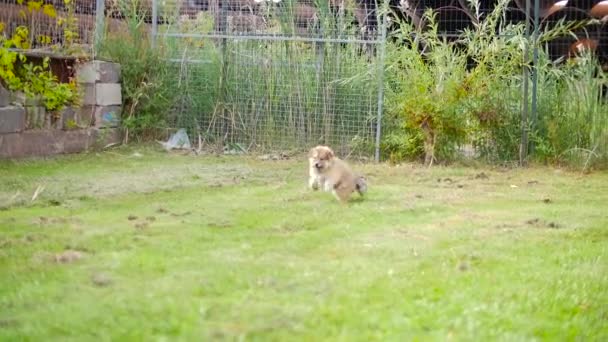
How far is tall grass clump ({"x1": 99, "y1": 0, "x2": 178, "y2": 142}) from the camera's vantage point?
1198 cm

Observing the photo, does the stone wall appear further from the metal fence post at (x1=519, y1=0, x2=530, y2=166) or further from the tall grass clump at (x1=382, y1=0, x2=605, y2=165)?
the metal fence post at (x1=519, y1=0, x2=530, y2=166)

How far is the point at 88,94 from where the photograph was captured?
37.3 feet

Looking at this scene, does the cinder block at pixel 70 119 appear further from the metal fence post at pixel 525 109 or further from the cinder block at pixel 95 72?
the metal fence post at pixel 525 109

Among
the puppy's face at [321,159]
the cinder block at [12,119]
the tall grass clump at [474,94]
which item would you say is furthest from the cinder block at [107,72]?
the puppy's face at [321,159]

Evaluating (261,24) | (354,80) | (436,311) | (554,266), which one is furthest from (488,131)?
(436,311)

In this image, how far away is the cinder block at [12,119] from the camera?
32.0ft

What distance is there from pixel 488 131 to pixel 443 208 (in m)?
3.79

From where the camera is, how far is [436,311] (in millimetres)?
4270

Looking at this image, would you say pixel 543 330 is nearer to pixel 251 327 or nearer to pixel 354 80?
pixel 251 327

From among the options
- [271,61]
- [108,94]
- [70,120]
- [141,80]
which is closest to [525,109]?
[271,61]

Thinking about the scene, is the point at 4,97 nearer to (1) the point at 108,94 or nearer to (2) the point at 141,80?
(1) the point at 108,94

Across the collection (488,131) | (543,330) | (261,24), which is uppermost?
(261,24)

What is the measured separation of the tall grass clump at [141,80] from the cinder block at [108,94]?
0.57 feet

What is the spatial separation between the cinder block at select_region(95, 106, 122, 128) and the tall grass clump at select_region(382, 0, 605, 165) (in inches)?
133
